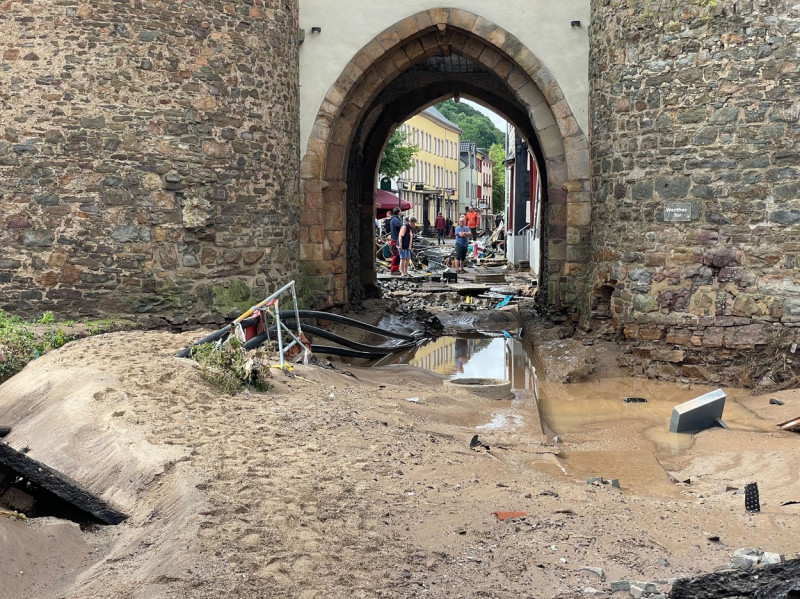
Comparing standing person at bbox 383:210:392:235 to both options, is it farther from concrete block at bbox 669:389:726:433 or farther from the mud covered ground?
the mud covered ground

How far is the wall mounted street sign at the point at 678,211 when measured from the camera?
9844mm

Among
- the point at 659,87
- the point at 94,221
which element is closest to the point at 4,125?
the point at 94,221

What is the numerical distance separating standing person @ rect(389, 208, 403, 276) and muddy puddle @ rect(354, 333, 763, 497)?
10.6m

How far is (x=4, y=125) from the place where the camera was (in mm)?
10195

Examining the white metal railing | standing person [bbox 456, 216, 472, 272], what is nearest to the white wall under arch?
the white metal railing

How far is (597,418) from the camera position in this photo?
870cm

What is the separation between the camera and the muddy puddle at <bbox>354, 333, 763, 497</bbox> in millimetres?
6738

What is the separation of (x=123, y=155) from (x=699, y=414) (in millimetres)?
6515

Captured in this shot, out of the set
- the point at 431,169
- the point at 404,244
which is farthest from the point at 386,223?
the point at 431,169

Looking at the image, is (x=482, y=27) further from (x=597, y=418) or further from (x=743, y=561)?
(x=743, y=561)

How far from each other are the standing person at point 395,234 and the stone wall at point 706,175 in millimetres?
12307

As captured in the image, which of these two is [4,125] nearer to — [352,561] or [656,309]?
[656,309]

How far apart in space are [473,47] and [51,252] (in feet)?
20.2

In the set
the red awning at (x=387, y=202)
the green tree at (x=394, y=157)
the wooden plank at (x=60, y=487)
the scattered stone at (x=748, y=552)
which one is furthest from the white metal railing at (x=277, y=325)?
the green tree at (x=394, y=157)
